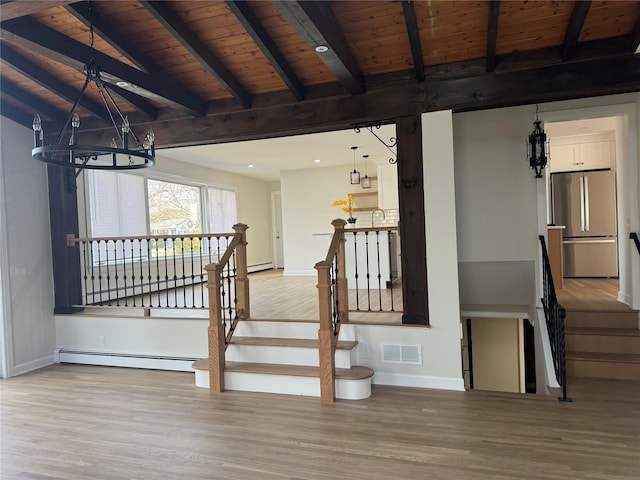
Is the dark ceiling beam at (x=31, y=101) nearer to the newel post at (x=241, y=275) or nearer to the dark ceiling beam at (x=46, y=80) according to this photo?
the dark ceiling beam at (x=46, y=80)

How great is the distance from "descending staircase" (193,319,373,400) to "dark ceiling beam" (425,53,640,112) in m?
2.52

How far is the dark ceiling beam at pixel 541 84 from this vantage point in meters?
3.33

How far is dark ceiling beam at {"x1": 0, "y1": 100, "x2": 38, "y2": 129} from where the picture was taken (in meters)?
4.58

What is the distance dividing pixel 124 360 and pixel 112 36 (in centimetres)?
355

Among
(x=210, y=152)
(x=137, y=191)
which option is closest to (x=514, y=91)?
(x=210, y=152)

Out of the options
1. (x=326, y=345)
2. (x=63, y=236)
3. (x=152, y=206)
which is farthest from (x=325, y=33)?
(x=152, y=206)

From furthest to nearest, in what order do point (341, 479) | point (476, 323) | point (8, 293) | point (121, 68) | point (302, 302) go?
point (476, 323)
point (302, 302)
point (8, 293)
point (121, 68)
point (341, 479)

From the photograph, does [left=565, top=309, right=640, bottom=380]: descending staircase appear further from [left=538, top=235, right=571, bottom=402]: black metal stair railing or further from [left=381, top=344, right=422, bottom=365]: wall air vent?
[left=381, top=344, right=422, bottom=365]: wall air vent

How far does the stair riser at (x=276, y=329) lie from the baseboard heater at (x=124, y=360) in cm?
71

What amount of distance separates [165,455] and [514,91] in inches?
157

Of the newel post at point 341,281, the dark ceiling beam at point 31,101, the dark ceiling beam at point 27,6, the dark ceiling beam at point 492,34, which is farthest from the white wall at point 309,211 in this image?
the dark ceiling beam at point 27,6

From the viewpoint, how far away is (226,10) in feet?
10.6

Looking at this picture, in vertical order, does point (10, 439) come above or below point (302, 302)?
below

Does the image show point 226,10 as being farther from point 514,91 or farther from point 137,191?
point 137,191
